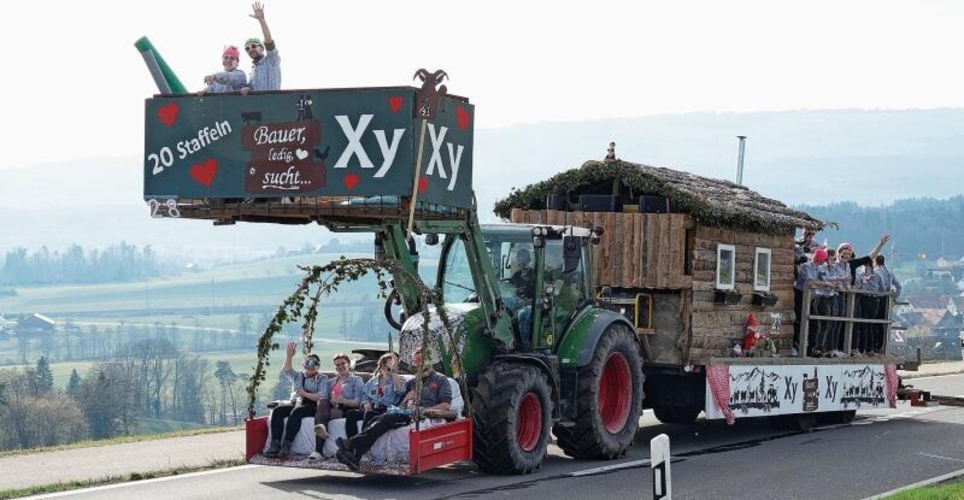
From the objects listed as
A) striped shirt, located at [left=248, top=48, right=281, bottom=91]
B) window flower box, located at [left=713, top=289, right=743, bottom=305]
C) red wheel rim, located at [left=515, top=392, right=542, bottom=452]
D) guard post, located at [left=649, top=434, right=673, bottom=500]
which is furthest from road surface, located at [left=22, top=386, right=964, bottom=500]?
guard post, located at [left=649, top=434, right=673, bottom=500]

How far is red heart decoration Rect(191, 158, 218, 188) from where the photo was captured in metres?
17.2

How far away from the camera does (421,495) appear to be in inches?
640

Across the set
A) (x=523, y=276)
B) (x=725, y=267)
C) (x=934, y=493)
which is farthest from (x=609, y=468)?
(x=725, y=267)

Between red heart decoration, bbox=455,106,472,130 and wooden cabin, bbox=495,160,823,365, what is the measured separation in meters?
5.34

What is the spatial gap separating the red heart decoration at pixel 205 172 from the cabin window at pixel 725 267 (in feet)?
27.2

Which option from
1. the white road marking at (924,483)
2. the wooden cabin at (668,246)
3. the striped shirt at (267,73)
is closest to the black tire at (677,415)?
the wooden cabin at (668,246)

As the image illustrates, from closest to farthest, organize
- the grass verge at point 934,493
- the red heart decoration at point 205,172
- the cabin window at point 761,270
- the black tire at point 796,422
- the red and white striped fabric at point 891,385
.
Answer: the grass verge at point 934,493 → the red heart decoration at point 205,172 → the cabin window at point 761,270 → the black tire at point 796,422 → the red and white striped fabric at point 891,385

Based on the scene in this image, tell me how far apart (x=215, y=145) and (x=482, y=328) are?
3.83m

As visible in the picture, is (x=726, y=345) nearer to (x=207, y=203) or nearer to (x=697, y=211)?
(x=697, y=211)

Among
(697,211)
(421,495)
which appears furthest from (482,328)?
(697,211)

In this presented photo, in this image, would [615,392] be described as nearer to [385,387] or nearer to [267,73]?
[385,387]

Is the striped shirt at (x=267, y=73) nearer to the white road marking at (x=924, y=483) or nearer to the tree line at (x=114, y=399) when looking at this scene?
the white road marking at (x=924, y=483)

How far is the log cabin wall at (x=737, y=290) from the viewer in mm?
22422

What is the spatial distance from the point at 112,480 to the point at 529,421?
14.7 feet
